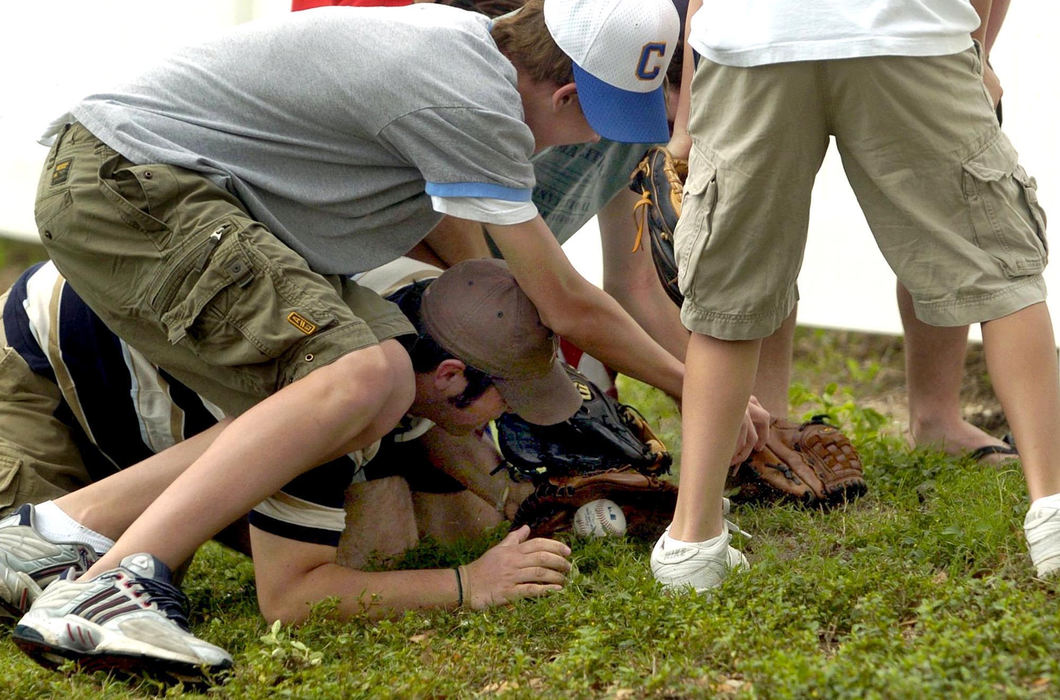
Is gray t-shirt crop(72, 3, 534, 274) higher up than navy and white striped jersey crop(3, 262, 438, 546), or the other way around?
gray t-shirt crop(72, 3, 534, 274)

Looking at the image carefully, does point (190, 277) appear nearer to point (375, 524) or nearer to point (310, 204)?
point (310, 204)

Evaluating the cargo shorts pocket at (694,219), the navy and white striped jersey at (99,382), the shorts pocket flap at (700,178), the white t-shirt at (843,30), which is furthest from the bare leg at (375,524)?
the white t-shirt at (843,30)

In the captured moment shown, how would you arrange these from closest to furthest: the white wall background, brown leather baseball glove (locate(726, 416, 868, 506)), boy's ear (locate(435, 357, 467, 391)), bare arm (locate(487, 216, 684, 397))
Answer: bare arm (locate(487, 216, 684, 397)) → boy's ear (locate(435, 357, 467, 391)) → brown leather baseball glove (locate(726, 416, 868, 506)) → the white wall background

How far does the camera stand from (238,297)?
96.6 inches

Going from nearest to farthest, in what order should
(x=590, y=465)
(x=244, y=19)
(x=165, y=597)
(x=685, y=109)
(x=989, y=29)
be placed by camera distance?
(x=165, y=597) < (x=685, y=109) < (x=590, y=465) < (x=989, y=29) < (x=244, y=19)

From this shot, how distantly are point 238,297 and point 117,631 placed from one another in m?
0.66

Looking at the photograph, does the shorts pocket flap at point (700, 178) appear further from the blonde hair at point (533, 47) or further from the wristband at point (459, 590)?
the wristband at point (459, 590)

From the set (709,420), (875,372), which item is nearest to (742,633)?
(709,420)

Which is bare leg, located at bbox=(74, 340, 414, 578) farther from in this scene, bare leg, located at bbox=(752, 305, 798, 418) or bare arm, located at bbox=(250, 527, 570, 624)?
bare leg, located at bbox=(752, 305, 798, 418)

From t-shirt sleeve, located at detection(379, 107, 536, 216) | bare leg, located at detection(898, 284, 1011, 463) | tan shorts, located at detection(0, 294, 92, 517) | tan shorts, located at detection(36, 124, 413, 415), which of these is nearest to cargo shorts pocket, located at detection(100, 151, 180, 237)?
tan shorts, located at detection(36, 124, 413, 415)

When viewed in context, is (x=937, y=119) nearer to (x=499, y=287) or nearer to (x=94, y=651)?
(x=499, y=287)

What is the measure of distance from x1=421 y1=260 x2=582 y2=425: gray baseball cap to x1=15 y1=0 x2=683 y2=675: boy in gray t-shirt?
112 millimetres

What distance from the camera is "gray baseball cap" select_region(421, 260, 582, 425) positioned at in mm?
2797

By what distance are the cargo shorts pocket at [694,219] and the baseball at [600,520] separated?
0.71m
